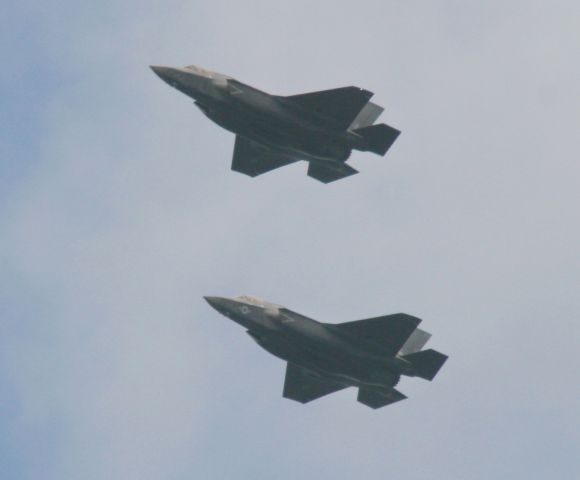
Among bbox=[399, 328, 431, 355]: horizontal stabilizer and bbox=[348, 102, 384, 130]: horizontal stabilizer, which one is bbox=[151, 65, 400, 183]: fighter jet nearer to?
bbox=[348, 102, 384, 130]: horizontal stabilizer

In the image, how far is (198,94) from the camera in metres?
90.3

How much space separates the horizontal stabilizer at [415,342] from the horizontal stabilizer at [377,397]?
8.33 feet

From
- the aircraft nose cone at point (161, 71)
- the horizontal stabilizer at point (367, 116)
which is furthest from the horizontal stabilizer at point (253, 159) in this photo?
the aircraft nose cone at point (161, 71)

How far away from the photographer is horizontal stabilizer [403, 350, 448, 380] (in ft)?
292

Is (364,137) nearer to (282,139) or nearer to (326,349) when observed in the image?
(282,139)

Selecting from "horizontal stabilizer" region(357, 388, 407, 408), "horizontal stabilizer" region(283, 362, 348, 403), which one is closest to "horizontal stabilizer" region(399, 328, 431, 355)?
"horizontal stabilizer" region(357, 388, 407, 408)

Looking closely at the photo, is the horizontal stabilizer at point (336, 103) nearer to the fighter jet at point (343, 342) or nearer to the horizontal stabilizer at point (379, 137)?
the horizontal stabilizer at point (379, 137)

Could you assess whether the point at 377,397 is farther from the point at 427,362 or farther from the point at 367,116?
the point at 367,116

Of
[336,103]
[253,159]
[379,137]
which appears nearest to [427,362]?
[379,137]

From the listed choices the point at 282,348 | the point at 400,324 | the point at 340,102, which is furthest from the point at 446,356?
the point at 340,102

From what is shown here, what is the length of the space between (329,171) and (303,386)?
13.5 metres

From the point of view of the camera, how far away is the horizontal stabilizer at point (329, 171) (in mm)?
94625

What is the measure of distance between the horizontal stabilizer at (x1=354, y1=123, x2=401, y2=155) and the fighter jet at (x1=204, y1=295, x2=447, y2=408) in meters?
9.95

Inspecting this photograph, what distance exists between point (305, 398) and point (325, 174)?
14.0m
